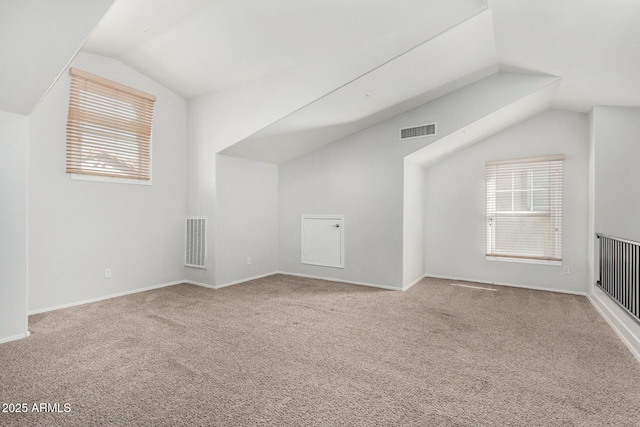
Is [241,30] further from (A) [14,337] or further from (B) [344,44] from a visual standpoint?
(A) [14,337]

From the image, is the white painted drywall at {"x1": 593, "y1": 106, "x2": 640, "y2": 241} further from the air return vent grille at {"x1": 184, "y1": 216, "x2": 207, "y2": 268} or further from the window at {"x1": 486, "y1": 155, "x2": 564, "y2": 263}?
the air return vent grille at {"x1": 184, "y1": 216, "x2": 207, "y2": 268}

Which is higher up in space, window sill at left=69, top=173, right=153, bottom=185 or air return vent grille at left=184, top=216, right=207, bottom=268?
window sill at left=69, top=173, right=153, bottom=185

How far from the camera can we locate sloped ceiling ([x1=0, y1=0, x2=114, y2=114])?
5.33 feet

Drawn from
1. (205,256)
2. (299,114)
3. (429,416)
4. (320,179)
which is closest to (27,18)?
(299,114)

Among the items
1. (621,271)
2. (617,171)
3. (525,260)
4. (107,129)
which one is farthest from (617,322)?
(107,129)

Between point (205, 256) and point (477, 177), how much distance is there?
14.6 feet

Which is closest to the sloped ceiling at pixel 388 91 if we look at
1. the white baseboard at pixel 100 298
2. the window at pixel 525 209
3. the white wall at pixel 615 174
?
the white wall at pixel 615 174

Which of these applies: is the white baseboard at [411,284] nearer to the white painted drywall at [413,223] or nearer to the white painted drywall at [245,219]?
the white painted drywall at [413,223]

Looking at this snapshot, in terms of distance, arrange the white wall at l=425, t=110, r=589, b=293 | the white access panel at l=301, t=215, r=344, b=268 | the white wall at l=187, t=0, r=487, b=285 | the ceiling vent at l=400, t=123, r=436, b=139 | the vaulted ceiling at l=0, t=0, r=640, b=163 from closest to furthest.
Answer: the vaulted ceiling at l=0, t=0, r=640, b=163
the white wall at l=187, t=0, r=487, b=285
the ceiling vent at l=400, t=123, r=436, b=139
the white wall at l=425, t=110, r=589, b=293
the white access panel at l=301, t=215, r=344, b=268

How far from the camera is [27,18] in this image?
5.53ft

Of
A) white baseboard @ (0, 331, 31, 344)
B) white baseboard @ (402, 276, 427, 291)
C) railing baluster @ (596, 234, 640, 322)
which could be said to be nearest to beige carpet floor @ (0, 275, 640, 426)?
white baseboard @ (0, 331, 31, 344)

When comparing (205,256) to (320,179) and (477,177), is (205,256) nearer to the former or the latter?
(320,179)

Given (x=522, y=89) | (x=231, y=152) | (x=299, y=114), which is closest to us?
(x=522, y=89)

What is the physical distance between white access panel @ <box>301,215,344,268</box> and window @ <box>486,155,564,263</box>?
2.37 m
